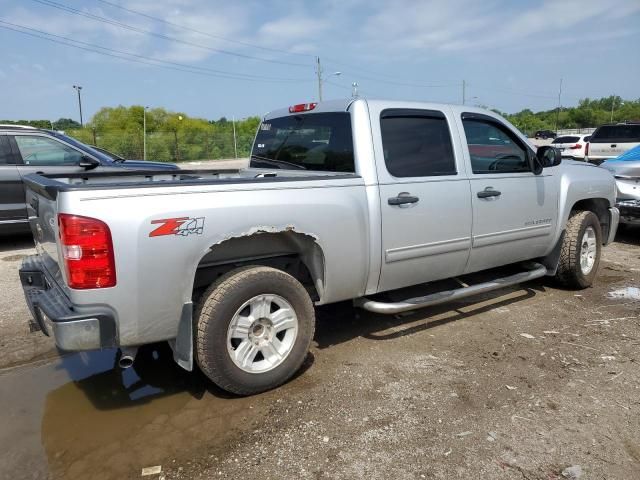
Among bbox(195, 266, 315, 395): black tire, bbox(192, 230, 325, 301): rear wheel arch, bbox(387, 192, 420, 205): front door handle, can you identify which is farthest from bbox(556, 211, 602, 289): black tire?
bbox(195, 266, 315, 395): black tire

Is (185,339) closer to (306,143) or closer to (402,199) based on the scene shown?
(402,199)

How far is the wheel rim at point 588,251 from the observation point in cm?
540

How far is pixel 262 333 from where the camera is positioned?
3.31 meters

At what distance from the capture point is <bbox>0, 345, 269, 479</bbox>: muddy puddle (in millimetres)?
2695

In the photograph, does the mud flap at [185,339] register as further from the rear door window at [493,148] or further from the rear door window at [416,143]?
the rear door window at [493,148]

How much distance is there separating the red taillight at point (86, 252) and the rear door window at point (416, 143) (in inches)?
80.3

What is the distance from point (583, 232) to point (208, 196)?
160 inches

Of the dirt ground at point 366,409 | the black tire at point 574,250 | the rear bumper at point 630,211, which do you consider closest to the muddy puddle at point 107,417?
the dirt ground at point 366,409

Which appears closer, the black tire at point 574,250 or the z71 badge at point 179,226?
the z71 badge at point 179,226

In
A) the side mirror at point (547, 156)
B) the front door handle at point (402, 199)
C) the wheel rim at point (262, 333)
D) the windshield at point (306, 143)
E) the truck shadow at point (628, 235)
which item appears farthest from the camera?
the truck shadow at point (628, 235)

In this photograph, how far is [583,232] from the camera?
17.2ft

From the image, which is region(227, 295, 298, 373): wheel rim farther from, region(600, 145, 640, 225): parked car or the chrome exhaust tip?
region(600, 145, 640, 225): parked car

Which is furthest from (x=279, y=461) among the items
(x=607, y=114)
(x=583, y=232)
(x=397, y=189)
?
(x=607, y=114)

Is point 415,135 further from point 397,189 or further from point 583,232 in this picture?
point 583,232
